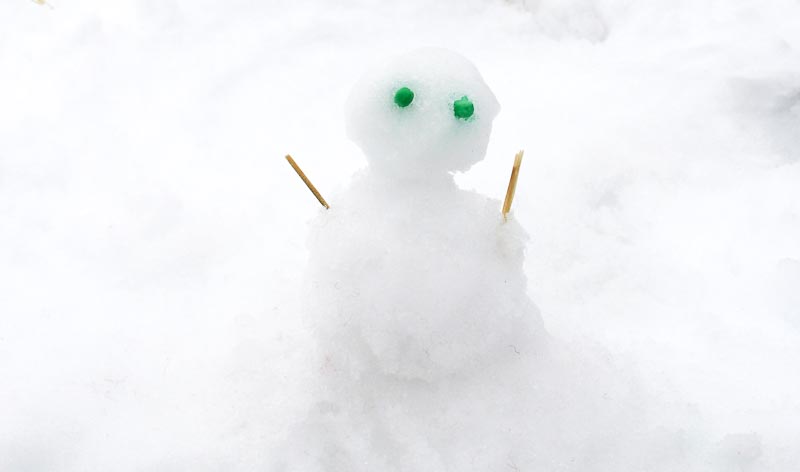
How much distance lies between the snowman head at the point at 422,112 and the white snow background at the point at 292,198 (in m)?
0.50

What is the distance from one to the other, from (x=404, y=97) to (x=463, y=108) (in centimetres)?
9

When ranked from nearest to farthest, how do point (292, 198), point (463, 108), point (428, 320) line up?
point (463, 108)
point (428, 320)
point (292, 198)

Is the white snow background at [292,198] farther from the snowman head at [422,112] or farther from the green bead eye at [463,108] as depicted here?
the green bead eye at [463,108]

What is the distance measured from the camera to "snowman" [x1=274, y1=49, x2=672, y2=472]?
103 cm

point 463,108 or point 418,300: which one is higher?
point 463,108

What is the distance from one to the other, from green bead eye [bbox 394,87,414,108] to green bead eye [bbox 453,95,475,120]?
0.07 metres

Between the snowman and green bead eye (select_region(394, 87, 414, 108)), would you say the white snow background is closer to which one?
the snowman

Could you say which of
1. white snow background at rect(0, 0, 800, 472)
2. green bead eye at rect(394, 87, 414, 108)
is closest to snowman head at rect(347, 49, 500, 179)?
green bead eye at rect(394, 87, 414, 108)

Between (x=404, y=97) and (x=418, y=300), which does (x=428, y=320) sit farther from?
(x=404, y=97)

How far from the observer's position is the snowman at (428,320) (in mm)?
1027

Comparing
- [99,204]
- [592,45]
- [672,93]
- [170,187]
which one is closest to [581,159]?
[672,93]

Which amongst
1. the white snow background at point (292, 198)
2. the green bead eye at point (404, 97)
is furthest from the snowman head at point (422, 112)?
the white snow background at point (292, 198)

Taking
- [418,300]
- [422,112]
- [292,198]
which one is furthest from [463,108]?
[292,198]

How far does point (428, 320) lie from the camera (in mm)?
1085
